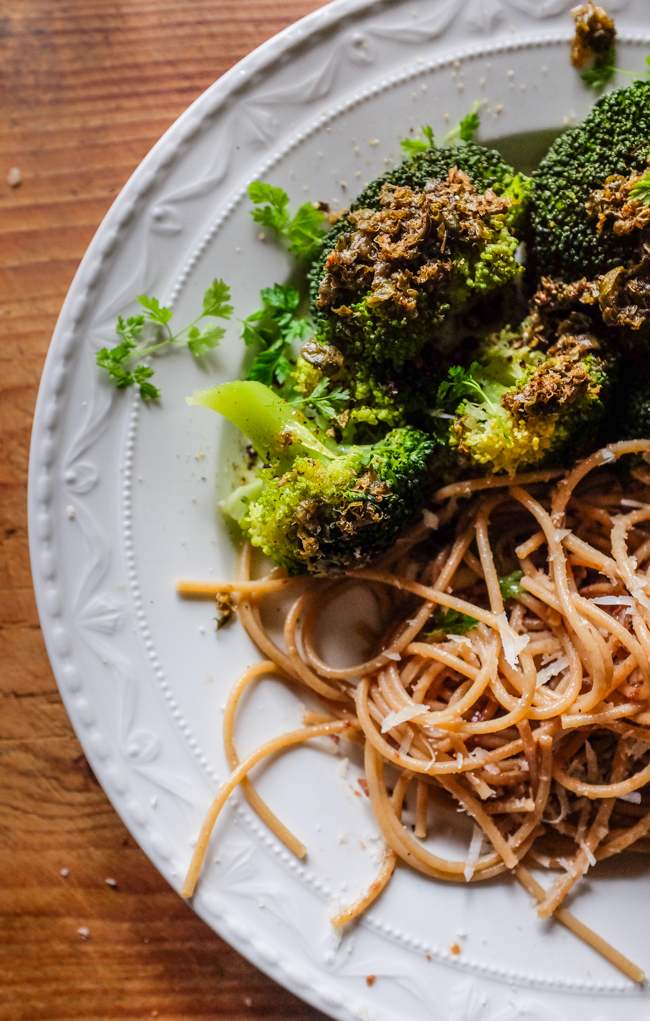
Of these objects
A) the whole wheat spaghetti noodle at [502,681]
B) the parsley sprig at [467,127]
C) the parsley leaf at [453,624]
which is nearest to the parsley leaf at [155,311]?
the whole wheat spaghetti noodle at [502,681]

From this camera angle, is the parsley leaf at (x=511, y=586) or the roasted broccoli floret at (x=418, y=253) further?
the parsley leaf at (x=511, y=586)

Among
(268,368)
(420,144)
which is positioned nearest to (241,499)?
(268,368)

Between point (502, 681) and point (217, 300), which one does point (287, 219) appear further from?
point (502, 681)

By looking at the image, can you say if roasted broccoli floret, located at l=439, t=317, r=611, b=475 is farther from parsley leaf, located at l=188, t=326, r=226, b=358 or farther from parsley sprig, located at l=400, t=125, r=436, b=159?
parsley leaf, located at l=188, t=326, r=226, b=358

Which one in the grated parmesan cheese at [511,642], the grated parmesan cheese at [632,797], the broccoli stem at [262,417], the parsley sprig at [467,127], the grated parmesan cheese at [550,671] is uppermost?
the parsley sprig at [467,127]

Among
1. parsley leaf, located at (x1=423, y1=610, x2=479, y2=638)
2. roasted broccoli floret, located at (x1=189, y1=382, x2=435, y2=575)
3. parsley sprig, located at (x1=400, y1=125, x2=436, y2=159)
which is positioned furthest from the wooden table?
parsley leaf, located at (x1=423, y1=610, x2=479, y2=638)

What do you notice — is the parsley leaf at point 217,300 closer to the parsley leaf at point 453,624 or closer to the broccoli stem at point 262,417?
the broccoli stem at point 262,417

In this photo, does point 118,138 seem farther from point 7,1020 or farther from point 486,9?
point 7,1020

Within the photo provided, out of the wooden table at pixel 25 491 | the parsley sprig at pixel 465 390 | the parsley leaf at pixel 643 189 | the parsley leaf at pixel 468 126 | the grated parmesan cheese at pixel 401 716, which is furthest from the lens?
the wooden table at pixel 25 491
